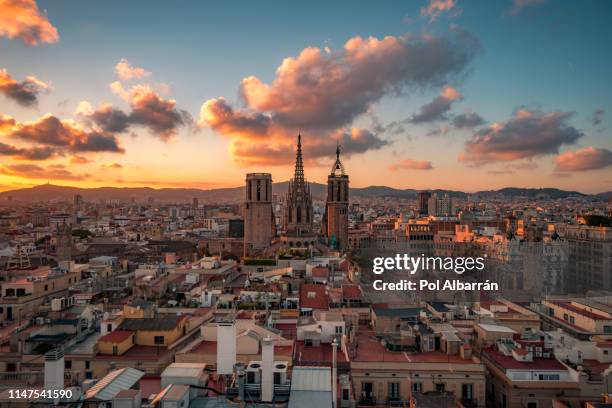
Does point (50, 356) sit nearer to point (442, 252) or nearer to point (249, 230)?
point (249, 230)

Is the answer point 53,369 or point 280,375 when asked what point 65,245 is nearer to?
point 53,369

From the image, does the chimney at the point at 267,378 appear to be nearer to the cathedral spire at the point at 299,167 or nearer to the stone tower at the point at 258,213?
the stone tower at the point at 258,213

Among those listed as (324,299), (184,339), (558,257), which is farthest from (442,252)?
(184,339)

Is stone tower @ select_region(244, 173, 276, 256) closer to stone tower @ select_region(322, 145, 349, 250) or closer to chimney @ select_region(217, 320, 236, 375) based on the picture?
stone tower @ select_region(322, 145, 349, 250)

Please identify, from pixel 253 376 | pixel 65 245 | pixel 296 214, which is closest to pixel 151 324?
pixel 253 376

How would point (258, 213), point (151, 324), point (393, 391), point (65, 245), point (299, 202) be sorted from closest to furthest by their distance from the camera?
point (393, 391)
point (151, 324)
point (65, 245)
point (258, 213)
point (299, 202)

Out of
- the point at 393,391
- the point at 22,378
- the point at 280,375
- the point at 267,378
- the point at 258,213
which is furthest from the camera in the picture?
the point at 258,213
